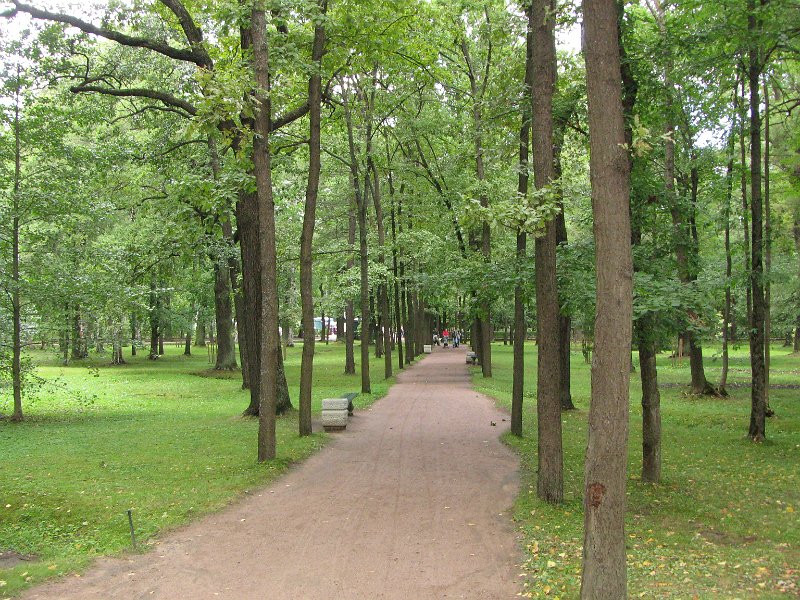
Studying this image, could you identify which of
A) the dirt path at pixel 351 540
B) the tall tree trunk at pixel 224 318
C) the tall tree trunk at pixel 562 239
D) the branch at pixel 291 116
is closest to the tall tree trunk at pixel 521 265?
the tall tree trunk at pixel 562 239

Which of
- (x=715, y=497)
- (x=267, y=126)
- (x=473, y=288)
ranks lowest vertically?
(x=715, y=497)

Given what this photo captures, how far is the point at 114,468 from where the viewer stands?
10.4 m

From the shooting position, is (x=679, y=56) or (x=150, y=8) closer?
(x=679, y=56)

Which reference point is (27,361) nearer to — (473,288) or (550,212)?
(473,288)

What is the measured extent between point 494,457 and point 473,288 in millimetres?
2945

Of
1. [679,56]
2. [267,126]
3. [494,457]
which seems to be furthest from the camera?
[494,457]

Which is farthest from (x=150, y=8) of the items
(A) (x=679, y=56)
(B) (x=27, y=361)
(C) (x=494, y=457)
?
(C) (x=494, y=457)

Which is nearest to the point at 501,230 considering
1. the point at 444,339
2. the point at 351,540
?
the point at 351,540

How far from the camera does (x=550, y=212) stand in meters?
7.36

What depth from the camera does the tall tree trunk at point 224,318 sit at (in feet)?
90.8

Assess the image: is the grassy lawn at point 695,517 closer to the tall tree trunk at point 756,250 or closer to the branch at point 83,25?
the tall tree trunk at point 756,250

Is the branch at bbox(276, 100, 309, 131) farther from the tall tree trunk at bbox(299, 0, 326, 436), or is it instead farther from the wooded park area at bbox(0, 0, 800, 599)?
the tall tree trunk at bbox(299, 0, 326, 436)

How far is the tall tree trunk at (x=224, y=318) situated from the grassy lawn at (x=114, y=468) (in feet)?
22.6

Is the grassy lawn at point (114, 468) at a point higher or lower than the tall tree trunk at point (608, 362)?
lower
